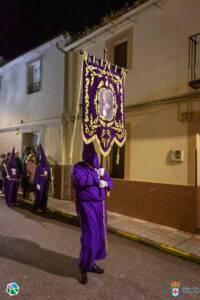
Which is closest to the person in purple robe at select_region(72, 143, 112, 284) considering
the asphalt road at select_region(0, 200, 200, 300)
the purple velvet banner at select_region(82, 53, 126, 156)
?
the asphalt road at select_region(0, 200, 200, 300)

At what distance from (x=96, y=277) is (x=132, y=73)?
19.3 ft

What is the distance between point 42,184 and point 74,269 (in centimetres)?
450

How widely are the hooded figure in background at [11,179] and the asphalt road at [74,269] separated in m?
3.07

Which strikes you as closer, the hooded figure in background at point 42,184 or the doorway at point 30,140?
the hooded figure in background at point 42,184

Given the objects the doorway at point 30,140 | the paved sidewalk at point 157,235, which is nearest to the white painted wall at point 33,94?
the doorway at point 30,140

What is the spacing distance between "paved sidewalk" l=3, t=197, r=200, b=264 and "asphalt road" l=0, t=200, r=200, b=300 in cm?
18

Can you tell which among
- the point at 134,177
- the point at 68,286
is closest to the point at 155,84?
the point at 134,177

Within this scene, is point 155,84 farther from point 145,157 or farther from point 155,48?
point 145,157

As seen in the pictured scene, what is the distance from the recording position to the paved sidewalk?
5129 mm

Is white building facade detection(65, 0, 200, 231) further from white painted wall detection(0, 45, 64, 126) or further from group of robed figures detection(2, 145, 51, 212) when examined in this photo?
white painted wall detection(0, 45, 64, 126)

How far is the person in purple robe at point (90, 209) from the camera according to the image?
12.3 ft

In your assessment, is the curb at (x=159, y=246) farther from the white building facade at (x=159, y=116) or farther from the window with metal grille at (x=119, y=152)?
the window with metal grille at (x=119, y=152)

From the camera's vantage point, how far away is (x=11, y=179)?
367 inches

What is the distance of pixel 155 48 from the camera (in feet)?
24.0
